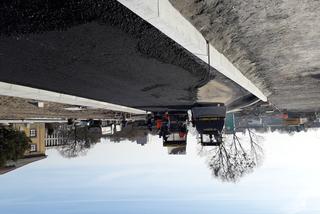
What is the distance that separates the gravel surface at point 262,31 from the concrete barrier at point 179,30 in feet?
0.57

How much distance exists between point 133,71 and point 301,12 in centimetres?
427

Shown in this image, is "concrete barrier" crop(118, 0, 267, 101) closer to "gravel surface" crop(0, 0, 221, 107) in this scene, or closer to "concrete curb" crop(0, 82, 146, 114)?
"gravel surface" crop(0, 0, 221, 107)

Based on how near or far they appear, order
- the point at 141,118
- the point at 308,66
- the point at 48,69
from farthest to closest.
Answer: the point at 141,118
the point at 308,66
the point at 48,69

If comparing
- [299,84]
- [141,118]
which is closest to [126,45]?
[299,84]

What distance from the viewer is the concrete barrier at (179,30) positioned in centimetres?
515

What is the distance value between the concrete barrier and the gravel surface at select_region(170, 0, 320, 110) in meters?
0.17

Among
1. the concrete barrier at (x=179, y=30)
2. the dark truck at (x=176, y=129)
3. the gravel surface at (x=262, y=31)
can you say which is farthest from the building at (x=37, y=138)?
the concrete barrier at (x=179, y=30)

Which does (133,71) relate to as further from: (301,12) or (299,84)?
(299,84)

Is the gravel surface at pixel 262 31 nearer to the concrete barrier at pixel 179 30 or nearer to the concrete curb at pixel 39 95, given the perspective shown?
the concrete barrier at pixel 179 30

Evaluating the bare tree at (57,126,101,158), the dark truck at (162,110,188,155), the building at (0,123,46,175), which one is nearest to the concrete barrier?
the dark truck at (162,110,188,155)

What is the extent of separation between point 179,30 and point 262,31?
2.23 metres

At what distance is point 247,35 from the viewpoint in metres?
7.61

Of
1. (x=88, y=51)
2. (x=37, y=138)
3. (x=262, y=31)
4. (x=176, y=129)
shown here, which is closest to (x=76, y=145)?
(x=37, y=138)

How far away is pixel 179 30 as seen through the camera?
20.2 ft
